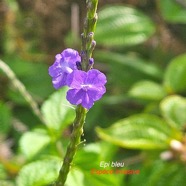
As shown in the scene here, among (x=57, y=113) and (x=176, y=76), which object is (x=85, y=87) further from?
(x=176, y=76)

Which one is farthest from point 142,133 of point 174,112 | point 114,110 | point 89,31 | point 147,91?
point 89,31

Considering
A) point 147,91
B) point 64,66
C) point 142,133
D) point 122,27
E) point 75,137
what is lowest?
point 75,137

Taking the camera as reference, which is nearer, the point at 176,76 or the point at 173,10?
the point at 176,76

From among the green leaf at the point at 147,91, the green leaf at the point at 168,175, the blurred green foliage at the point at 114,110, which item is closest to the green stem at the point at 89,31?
the blurred green foliage at the point at 114,110

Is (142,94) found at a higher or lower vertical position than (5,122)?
higher

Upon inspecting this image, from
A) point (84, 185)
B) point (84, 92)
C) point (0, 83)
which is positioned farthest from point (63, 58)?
point (0, 83)

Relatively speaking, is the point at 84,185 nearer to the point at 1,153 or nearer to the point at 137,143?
the point at 137,143

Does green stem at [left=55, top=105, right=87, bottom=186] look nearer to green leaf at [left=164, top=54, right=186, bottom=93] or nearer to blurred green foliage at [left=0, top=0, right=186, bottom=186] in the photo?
blurred green foliage at [left=0, top=0, right=186, bottom=186]
